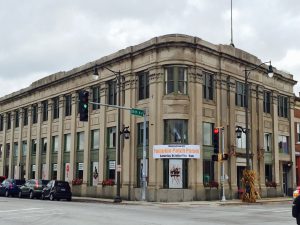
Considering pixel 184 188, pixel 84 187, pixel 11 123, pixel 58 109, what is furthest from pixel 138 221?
pixel 11 123

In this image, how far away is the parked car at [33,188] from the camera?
37.6 meters

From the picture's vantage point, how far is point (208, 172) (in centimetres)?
3544

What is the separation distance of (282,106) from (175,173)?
56.5ft

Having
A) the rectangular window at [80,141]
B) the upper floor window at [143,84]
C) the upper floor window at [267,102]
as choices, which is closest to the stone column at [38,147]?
the rectangular window at [80,141]

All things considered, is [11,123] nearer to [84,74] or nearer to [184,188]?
[84,74]

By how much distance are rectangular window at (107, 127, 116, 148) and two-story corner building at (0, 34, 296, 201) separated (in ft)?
0.28

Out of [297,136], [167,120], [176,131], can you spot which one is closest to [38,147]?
[167,120]

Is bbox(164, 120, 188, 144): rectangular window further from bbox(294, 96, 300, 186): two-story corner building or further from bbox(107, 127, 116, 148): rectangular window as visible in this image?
bbox(294, 96, 300, 186): two-story corner building

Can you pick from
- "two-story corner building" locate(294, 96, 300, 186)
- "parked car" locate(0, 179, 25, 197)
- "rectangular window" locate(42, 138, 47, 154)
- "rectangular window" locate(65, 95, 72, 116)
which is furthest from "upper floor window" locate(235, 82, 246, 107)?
"rectangular window" locate(42, 138, 47, 154)

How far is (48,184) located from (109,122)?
23.7ft

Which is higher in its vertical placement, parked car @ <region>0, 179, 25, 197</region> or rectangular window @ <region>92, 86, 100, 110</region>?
rectangular window @ <region>92, 86, 100, 110</region>

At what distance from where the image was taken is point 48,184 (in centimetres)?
3647

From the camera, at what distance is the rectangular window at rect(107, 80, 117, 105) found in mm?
39469

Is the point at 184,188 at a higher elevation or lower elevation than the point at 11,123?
lower
